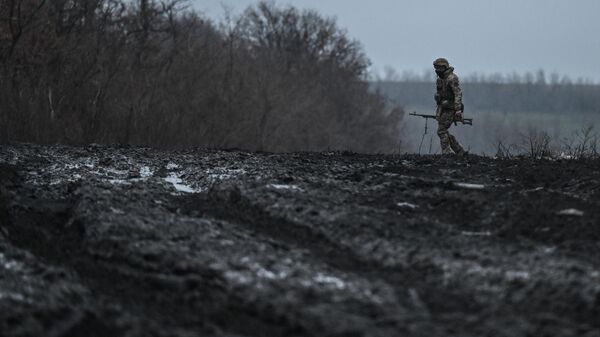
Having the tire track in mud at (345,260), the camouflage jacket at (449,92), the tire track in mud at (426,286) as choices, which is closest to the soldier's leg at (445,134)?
the camouflage jacket at (449,92)

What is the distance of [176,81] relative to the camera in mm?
41812

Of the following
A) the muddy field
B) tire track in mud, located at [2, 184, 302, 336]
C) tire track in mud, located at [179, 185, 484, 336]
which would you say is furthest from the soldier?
tire track in mud, located at [2, 184, 302, 336]

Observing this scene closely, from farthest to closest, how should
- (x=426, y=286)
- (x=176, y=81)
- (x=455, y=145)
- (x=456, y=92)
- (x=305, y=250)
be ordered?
(x=176, y=81) → (x=455, y=145) → (x=456, y=92) → (x=305, y=250) → (x=426, y=286)

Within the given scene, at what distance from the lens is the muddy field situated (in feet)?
22.1

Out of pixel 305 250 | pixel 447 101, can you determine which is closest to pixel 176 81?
pixel 447 101

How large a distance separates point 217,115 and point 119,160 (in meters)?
29.5

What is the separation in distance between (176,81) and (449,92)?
26.7 metres

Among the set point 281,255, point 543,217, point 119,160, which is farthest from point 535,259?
point 119,160

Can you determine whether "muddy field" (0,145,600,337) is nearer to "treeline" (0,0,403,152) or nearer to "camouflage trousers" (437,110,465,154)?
"camouflage trousers" (437,110,465,154)

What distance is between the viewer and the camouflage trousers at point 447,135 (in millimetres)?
16438

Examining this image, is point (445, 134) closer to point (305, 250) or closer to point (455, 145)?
point (455, 145)

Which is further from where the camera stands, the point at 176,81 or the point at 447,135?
the point at 176,81

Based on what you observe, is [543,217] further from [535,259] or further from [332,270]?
[332,270]

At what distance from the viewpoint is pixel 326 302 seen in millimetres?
7031
